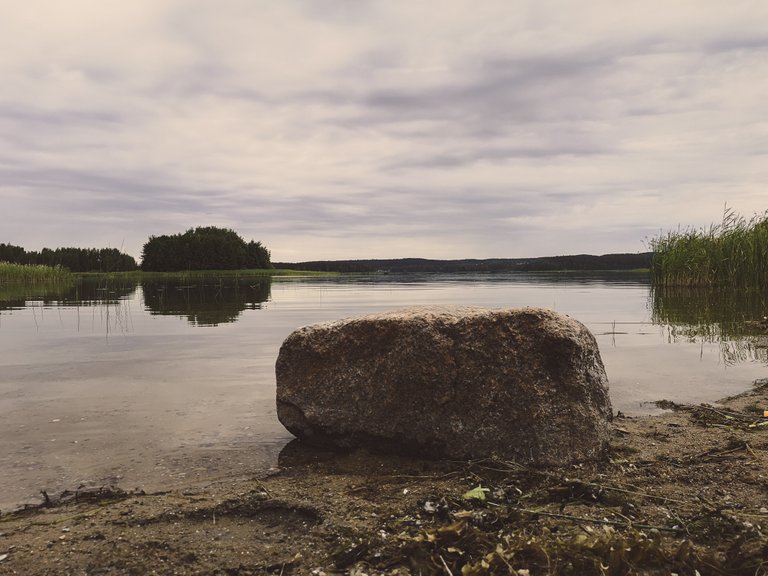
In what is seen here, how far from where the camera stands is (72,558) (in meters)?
3.46

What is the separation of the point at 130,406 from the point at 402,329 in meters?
4.03

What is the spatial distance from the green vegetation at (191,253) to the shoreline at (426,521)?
3597 inches

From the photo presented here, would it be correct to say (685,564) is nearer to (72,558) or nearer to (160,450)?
(72,558)

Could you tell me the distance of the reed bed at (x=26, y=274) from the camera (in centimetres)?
4672

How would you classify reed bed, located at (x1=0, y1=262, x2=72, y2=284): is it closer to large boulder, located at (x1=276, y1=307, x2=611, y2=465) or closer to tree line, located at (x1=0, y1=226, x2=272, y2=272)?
tree line, located at (x1=0, y1=226, x2=272, y2=272)

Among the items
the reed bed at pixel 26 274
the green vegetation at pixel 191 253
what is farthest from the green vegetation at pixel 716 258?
the green vegetation at pixel 191 253

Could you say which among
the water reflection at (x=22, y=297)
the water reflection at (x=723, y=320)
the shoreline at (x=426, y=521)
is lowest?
the shoreline at (x=426, y=521)

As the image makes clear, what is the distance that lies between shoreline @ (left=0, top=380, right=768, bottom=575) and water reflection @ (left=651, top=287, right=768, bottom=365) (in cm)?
693

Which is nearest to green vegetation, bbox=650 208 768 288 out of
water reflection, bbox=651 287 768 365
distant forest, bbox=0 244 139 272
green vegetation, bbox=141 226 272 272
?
water reflection, bbox=651 287 768 365

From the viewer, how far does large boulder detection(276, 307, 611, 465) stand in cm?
509

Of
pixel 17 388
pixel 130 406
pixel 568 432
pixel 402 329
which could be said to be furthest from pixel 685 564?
pixel 17 388

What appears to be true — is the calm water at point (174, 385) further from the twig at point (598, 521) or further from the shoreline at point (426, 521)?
the twig at point (598, 521)

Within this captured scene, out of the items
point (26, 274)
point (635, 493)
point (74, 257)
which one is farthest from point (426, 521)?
point (74, 257)

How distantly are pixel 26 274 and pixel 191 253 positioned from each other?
43.6 metres
